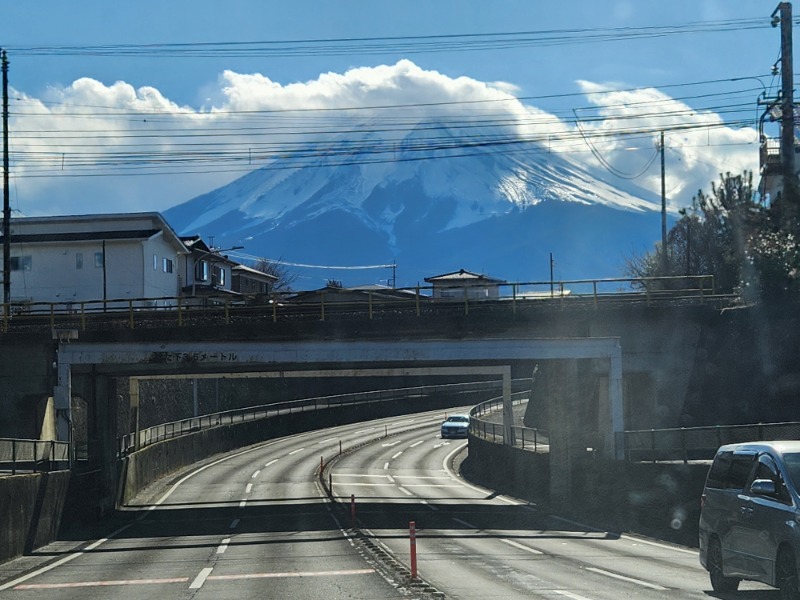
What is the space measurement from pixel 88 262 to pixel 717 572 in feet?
213

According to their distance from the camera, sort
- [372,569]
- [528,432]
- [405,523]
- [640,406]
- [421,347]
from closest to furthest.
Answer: [372,569]
[405,523]
[421,347]
[640,406]
[528,432]

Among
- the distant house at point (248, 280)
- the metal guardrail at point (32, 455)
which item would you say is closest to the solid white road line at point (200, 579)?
the metal guardrail at point (32, 455)

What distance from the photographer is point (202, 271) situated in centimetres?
8925

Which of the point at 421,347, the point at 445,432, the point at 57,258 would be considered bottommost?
the point at 445,432

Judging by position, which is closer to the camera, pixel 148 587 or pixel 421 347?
pixel 148 587

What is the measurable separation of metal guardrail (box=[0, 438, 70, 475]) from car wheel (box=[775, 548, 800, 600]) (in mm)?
20127

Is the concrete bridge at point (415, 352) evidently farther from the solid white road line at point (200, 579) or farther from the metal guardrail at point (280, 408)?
the solid white road line at point (200, 579)

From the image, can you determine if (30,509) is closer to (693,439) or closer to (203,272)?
(693,439)

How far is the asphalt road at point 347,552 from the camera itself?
59.3ft

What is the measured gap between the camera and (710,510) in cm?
1662

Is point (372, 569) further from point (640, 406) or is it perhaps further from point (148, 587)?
point (640, 406)

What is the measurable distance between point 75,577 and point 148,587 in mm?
2911

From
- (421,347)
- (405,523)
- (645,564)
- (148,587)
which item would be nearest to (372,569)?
(148,587)

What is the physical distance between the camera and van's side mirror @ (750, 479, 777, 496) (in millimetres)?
13820
